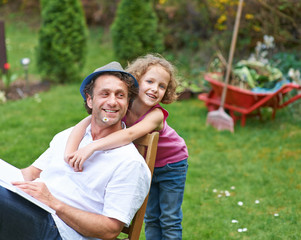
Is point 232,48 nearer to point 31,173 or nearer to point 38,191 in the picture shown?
point 31,173

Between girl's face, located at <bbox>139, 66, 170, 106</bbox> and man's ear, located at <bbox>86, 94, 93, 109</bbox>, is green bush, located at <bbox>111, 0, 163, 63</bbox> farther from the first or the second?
man's ear, located at <bbox>86, 94, 93, 109</bbox>

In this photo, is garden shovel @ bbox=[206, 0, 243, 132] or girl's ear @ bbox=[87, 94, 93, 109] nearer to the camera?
girl's ear @ bbox=[87, 94, 93, 109]

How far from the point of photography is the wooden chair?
2.05 metres

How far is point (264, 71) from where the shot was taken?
588 centimetres

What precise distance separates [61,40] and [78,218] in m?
6.12

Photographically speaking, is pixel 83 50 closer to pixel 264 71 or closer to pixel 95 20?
pixel 264 71

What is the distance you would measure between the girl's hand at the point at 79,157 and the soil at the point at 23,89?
5149 mm

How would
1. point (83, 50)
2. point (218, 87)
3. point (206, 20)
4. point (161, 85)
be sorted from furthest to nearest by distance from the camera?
point (206, 20)
point (83, 50)
point (218, 87)
point (161, 85)

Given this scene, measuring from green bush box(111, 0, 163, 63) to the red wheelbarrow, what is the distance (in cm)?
229

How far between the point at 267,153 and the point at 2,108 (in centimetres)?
387

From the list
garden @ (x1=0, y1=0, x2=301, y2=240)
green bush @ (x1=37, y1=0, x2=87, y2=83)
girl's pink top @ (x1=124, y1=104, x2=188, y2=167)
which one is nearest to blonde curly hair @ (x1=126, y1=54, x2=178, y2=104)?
girl's pink top @ (x1=124, y1=104, x2=188, y2=167)

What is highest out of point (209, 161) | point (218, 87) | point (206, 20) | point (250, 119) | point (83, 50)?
point (206, 20)

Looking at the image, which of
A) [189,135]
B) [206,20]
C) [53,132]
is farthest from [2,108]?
[206,20]

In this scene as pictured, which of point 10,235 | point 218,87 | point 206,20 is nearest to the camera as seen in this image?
point 10,235
